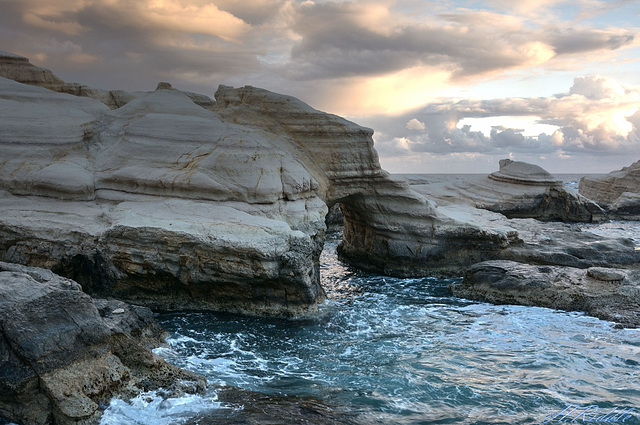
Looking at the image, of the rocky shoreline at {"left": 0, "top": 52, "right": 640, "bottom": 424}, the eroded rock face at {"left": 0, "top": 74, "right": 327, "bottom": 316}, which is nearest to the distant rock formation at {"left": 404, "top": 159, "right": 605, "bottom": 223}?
the rocky shoreline at {"left": 0, "top": 52, "right": 640, "bottom": 424}

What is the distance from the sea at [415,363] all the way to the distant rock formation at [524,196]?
22365 mm

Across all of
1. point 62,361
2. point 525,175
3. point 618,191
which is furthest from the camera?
point 618,191

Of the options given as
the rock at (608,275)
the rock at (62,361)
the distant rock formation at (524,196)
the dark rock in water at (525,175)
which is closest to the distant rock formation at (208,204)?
the rock at (608,275)

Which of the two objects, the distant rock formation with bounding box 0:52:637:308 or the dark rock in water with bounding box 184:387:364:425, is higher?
the distant rock formation with bounding box 0:52:637:308

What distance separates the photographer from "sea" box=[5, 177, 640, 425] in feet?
27.6

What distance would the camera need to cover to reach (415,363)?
10.6 m

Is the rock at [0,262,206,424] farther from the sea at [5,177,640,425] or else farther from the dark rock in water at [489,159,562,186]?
the dark rock in water at [489,159,562,186]

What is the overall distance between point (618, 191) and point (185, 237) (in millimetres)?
48653

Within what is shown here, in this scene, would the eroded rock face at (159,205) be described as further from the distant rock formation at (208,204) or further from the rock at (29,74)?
the rock at (29,74)

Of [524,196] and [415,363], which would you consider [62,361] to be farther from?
[524,196]

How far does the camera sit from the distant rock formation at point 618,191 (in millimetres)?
42300

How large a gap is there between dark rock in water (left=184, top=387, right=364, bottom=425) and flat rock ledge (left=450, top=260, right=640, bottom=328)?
895 centimetres

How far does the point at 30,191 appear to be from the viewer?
569 inches

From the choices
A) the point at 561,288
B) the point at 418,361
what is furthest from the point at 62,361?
the point at 561,288
